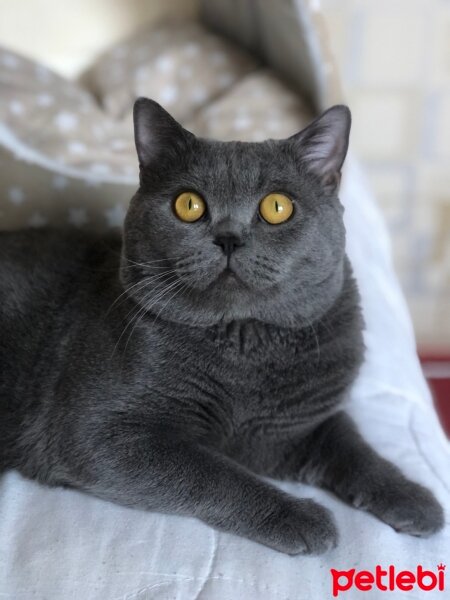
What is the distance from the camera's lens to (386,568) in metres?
0.74

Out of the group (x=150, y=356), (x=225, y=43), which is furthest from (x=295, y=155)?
(x=225, y=43)

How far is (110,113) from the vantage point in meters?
1.66

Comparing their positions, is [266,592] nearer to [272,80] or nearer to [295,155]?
[295,155]

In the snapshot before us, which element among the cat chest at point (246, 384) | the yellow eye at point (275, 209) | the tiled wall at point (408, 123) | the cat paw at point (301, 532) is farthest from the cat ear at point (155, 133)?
the tiled wall at point (408, 123)

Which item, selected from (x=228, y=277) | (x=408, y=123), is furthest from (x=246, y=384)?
(x=408, y=123)

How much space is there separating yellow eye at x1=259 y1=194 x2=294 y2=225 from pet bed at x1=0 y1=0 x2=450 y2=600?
0.39m

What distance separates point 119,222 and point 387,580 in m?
0.75

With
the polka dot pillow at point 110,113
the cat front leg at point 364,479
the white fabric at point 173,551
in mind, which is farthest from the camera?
the polka dot pillow at point 110,113

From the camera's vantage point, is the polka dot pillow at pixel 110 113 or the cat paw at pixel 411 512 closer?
the cat paw at pixel 411 512

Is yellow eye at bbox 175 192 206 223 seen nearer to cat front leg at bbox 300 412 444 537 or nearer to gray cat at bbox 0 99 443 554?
gray cat at bbox 0 99 443 554

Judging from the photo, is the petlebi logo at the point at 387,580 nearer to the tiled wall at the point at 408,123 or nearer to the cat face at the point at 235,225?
the cat face at the point at 235,225

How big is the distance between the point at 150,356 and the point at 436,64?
4.94 feet

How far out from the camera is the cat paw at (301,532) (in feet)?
2.49

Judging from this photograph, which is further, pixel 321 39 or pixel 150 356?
pixel 321 39
